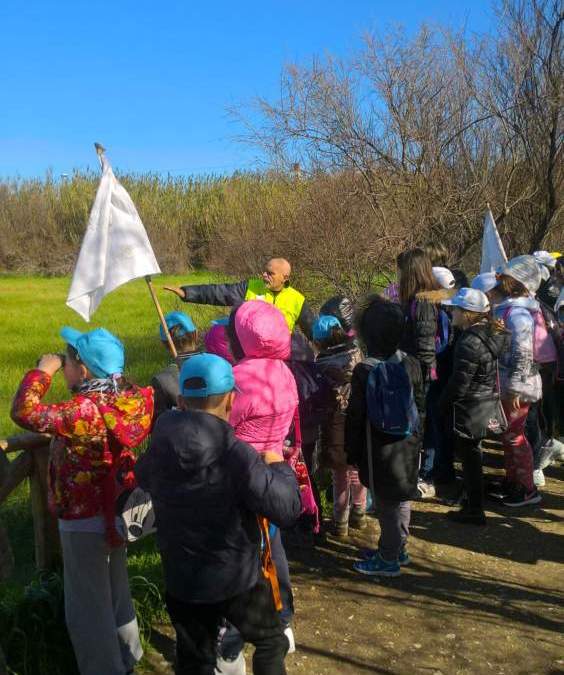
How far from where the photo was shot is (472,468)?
5176mm

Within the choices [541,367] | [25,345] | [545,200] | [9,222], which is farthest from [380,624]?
[9,222]

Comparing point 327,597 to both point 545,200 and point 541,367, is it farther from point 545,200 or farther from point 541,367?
point 545,200

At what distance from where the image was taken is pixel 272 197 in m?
10.3

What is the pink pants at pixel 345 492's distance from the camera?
192 inches

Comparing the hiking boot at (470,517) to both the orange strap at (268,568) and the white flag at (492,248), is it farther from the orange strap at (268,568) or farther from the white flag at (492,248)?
the white flag at (492,248)

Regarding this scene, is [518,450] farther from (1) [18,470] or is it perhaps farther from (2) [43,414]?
(2) [43,414]

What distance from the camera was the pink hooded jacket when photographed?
3486 millimetres

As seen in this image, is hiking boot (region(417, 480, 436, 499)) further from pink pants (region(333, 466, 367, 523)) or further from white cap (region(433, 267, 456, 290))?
white cap (region(433, 267, 456, 290))

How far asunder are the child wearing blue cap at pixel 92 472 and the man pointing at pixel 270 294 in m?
2.39

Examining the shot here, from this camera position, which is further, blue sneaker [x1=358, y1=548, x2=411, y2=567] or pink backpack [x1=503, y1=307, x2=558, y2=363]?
pink backpack [x1=503, y1=307, x2=558, y2=363]

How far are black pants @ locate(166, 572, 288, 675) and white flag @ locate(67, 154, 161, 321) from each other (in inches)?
77.7

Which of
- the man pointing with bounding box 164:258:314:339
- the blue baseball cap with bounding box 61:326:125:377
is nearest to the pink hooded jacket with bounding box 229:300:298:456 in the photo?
the blue baseball cap with bounding box 61:326:125:377

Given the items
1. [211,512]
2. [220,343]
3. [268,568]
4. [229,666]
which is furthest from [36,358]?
[211,512]

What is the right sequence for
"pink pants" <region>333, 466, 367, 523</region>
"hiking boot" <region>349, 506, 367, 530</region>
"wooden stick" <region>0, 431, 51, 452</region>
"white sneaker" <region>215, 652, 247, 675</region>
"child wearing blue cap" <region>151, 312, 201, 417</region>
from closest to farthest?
1. "white sneaker" <region>215, 652, 247, 675</region>
2. "wooden stick" <region>0, 431, 51, 452</region>
3. "child wearing blue cap" <region>151, 312, 201, 417</region>
4. "pink pants" <region>333, 466, 367, 523</region>
5. "hiking boot" <region>349, 506, 367, 530</region>
